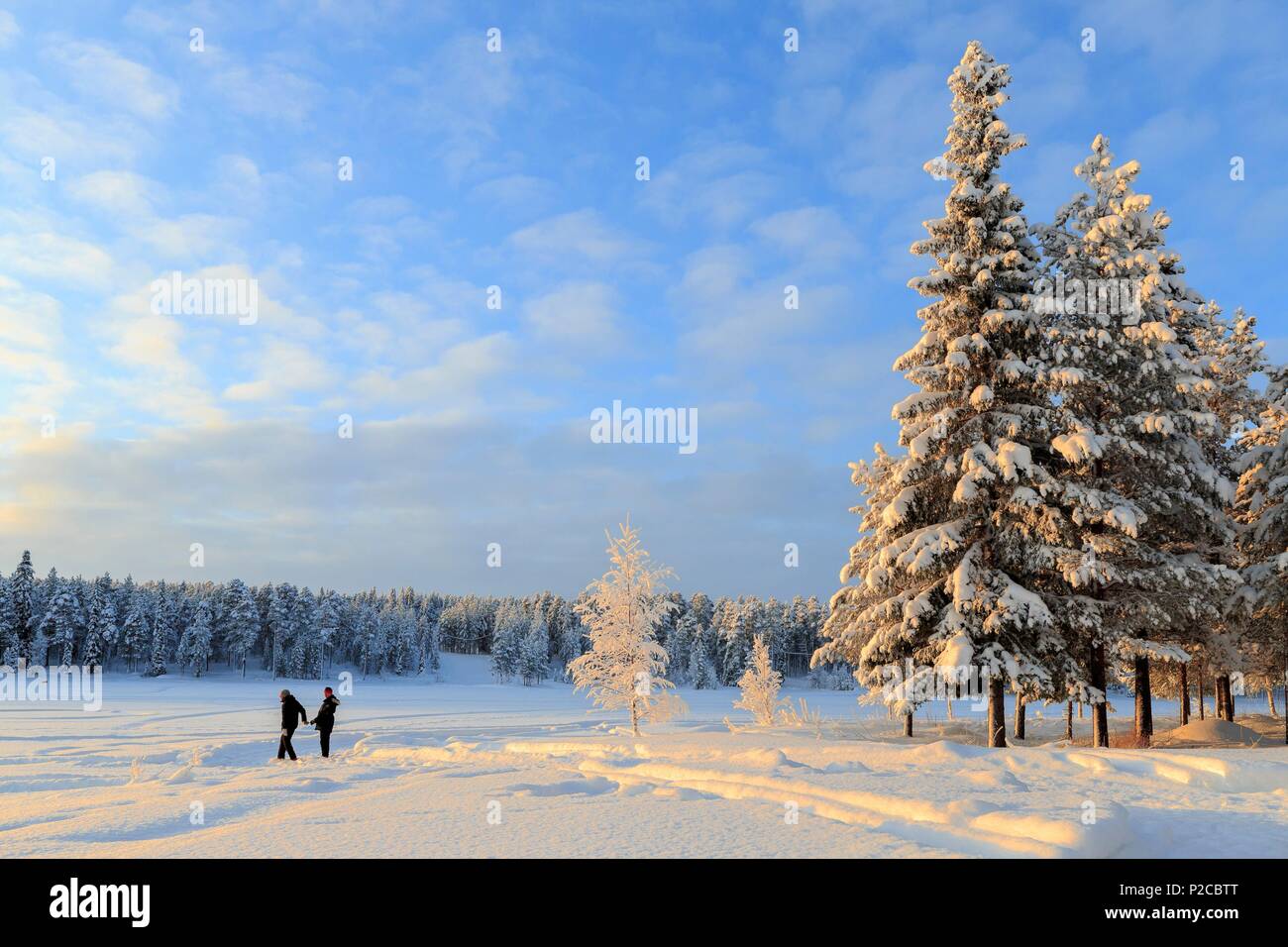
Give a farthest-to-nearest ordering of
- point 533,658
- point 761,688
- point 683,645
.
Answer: point 533,658
point 683,645
point 761,688

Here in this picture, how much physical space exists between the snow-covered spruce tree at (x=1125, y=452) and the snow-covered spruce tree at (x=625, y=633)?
39.5 ft

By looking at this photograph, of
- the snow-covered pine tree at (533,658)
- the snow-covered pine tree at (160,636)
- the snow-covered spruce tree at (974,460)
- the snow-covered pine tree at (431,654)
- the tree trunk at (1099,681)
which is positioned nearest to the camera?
the snow-covered spruce tree at (974,460)

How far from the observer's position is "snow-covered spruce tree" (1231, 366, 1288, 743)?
20.9 meters

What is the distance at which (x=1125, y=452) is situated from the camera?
2028 cm

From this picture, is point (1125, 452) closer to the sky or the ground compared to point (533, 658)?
closer to the sky

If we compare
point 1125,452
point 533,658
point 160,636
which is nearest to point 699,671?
point 533,658

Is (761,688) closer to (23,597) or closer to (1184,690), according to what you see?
(1184,690)

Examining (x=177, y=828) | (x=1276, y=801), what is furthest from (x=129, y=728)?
(x=1276, y=801)

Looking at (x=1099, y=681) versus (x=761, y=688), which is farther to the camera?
(x=761, y=688)

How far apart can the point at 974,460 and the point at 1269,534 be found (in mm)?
10119

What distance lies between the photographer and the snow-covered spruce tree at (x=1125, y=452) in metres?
19.2

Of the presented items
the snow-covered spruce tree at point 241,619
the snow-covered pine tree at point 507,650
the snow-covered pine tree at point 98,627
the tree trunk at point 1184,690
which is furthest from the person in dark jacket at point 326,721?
the snow-covered pine tree at point 507,650

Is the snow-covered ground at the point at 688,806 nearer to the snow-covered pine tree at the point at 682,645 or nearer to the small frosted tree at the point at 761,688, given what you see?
the small frosted tree at the point at 761,688
